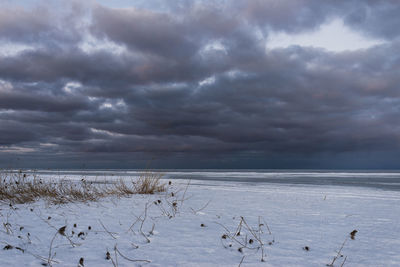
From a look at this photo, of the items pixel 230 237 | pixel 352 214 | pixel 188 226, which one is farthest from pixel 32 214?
pixel 352 214

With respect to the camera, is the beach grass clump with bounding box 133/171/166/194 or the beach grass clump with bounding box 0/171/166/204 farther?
the beach grass clump with bounding box 133/171/166/194

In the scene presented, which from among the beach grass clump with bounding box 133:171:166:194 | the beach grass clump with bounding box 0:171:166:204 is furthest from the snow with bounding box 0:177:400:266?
the beach grass clump with bounding box 133:171:166:194

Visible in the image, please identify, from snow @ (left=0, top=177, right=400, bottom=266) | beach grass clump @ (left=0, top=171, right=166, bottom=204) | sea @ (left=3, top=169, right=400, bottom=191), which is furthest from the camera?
sea @ (left=3, top=169, right=400, bottom=191)

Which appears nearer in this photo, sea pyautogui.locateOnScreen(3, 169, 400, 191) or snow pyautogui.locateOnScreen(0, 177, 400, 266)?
snow pyautogui.locateOnScreen(0, 177, 400, 266)

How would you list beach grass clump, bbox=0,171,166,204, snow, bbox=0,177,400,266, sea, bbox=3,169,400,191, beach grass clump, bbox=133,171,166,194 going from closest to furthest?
snow, bbox=0,177,400,266 < beach grass clump, bbox=0,171,166,204 < beach grass clump, bbox=133,171,166,194 < sea, bbox=3,169,400,191

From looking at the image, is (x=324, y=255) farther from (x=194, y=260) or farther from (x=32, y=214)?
(x=32, y=214)

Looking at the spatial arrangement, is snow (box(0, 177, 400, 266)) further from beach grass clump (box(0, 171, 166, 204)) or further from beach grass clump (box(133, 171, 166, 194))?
beach grass clump (box(133, 171, 166, 194))

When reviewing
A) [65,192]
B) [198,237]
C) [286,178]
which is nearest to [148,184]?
[65,192]

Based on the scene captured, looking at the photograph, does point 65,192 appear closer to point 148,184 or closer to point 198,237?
point 148,184

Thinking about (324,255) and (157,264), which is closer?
(157,264)

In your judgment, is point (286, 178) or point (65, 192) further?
point (286, 178)

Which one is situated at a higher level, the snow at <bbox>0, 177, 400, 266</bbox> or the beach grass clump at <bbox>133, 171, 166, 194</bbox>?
the beach grass clump at <bbox>133, 171, 166, 194</bbox>

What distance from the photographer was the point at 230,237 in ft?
10.9

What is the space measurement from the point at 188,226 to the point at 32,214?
276 cm
